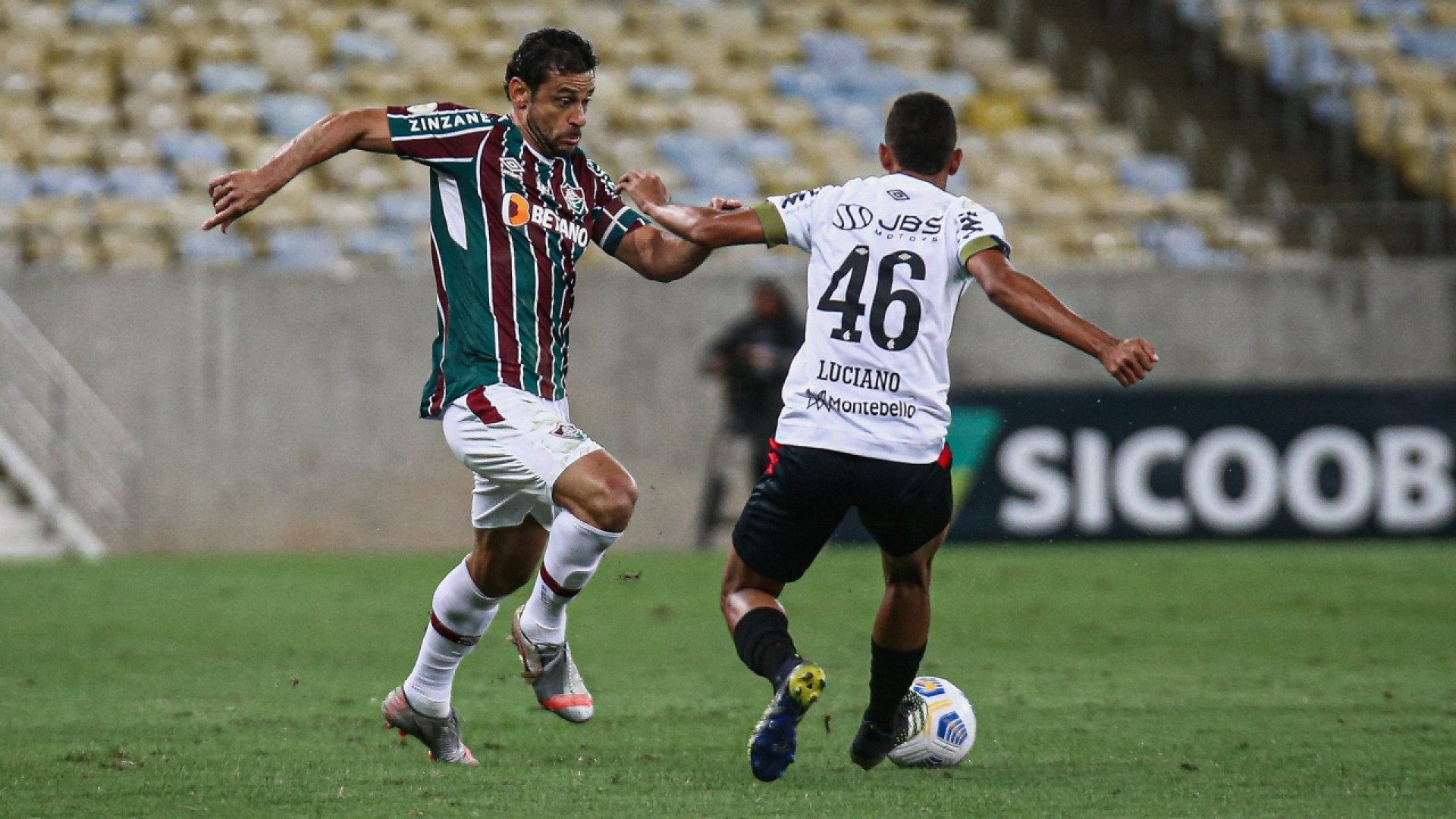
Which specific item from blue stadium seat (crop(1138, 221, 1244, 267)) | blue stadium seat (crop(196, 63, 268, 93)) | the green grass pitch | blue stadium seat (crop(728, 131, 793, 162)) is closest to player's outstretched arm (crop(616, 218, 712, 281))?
the green grass pitch

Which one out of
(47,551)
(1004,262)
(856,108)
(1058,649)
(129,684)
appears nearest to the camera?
(1004,262)

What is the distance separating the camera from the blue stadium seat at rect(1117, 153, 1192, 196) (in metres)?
18.2

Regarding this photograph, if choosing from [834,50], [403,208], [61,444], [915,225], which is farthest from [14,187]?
[915,225]

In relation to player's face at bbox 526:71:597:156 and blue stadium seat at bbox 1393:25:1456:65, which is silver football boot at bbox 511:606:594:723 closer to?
player's face at bbox 526:71:597:156

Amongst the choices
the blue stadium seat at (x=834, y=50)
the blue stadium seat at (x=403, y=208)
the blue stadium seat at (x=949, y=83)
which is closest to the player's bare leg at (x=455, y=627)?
the blue stadium seat at (x=403, y=208)

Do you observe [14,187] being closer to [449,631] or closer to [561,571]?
[449,631]

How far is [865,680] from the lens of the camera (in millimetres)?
8102

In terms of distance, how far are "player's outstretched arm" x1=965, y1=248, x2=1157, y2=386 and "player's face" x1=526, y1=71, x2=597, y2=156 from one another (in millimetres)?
1379

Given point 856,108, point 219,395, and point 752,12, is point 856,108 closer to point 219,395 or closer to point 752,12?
point 752,12

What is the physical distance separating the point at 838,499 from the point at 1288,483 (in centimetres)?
1058

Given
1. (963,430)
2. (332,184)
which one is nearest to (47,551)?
(332,184)

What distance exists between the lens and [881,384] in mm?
5566

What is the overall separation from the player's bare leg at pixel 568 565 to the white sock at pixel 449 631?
0.13 m

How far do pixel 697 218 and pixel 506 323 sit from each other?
2.16 feet
